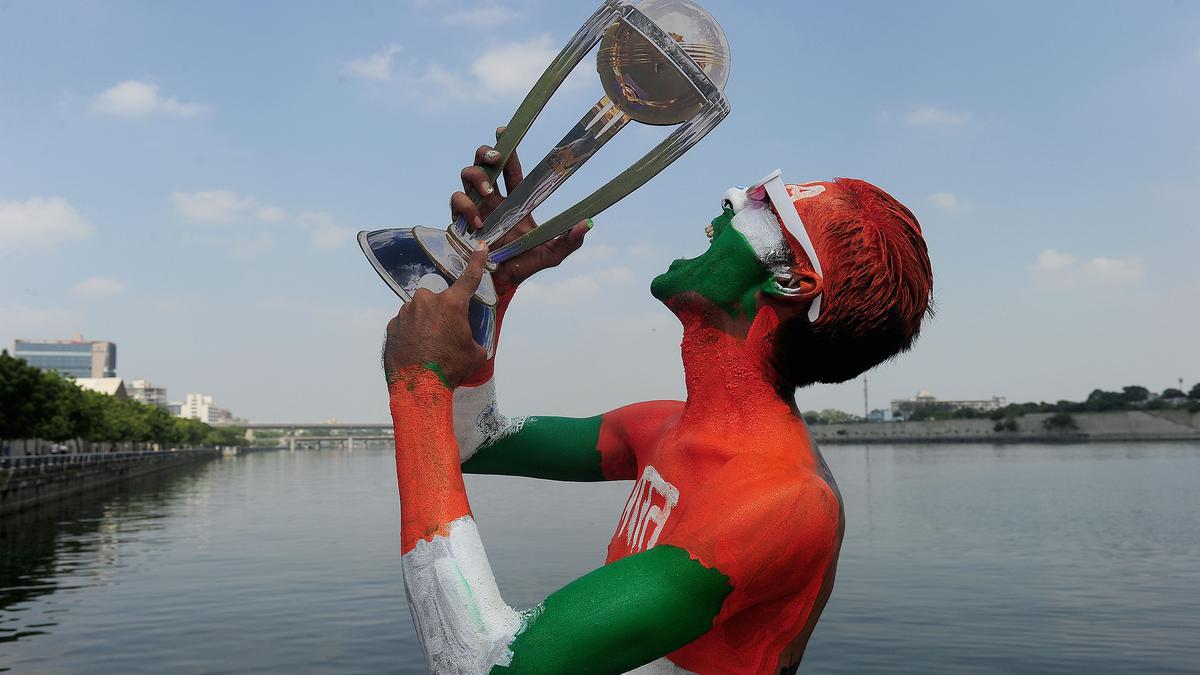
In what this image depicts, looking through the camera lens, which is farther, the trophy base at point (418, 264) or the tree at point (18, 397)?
the tree at point (18, 397)

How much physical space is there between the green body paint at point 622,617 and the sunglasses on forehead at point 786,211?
0.63 meters

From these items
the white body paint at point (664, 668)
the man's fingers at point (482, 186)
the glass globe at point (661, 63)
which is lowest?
the white body paint at point (664, 668)

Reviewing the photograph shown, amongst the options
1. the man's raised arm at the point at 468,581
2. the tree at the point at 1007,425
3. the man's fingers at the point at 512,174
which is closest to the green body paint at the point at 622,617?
the man's raised arm at the point at 468,581

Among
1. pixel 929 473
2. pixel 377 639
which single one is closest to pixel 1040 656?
pixel 377 639

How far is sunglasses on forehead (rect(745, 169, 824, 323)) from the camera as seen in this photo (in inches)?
81.5

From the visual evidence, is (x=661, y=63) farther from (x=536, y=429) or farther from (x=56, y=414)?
(x=56, y=414)

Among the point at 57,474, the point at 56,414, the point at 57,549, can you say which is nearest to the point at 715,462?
the point at 57,549

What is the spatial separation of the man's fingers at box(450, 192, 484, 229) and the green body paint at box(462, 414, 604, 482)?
704 millimetres

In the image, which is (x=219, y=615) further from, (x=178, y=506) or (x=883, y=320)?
(x=178, y=506)

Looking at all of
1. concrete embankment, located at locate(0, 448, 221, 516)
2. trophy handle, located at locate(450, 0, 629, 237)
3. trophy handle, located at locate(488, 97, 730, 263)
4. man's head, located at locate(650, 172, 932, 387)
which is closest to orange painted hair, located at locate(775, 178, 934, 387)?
man's head, located at locate(650, 172, 932, 387)

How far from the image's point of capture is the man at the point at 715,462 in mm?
1774

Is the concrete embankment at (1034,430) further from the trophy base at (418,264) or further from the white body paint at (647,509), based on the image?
the trophy base at (418,264)

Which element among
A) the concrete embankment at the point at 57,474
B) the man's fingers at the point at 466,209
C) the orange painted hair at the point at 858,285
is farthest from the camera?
the concrete embankment at the point at 57,474

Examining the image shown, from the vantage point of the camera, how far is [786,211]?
6.91ft
